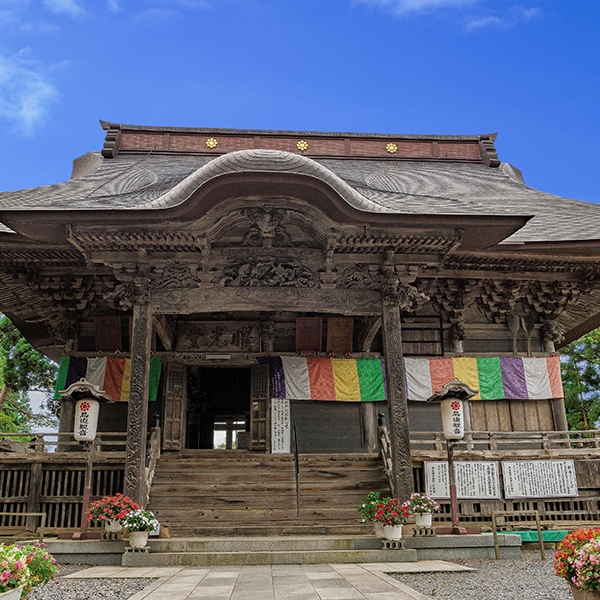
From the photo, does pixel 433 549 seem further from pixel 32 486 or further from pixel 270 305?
pixel 32 486

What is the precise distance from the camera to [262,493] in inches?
381

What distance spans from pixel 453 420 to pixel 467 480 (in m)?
2.28

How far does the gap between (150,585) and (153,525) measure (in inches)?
72.7

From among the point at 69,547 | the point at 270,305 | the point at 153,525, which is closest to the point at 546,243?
the point at 270,305

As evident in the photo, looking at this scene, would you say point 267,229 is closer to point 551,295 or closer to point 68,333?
point 68,333

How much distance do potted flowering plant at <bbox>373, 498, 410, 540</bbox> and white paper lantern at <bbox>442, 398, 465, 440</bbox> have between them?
1571 millimetres

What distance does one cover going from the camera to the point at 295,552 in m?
7.20

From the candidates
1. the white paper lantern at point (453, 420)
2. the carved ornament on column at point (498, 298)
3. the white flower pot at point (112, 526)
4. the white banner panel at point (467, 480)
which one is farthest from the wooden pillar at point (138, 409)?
the carved ornament on column at point (498, 298)

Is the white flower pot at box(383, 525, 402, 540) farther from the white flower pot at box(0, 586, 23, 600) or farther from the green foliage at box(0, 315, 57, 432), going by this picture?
the green foliage at box(0, 315, 57, 432)

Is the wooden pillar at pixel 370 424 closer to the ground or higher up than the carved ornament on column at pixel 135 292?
closer to the ground

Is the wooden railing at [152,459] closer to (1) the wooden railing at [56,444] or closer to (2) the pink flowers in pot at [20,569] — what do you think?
(1) the wooden railing at [56,444]

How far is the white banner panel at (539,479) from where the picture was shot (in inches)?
414

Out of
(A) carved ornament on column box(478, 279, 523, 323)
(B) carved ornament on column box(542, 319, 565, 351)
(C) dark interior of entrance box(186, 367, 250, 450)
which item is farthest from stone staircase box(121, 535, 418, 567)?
(C) dark interior of entrance box(186, 367, 250, 450)

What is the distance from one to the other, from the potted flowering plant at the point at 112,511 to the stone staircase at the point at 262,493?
3.69 feet
